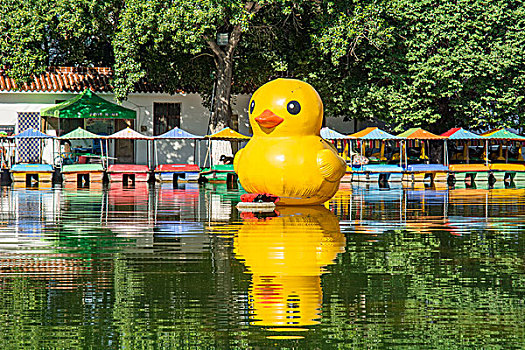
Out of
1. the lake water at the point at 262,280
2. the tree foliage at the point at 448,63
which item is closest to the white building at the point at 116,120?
the tree foliage at the point at 448,63

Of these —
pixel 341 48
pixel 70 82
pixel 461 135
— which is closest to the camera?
pixel 461 135

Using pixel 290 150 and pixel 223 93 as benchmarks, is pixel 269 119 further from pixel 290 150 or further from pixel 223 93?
pixel 223 93

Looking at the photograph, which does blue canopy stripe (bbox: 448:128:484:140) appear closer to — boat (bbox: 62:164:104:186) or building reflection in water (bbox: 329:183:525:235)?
building reflection in water (bbox: 329:183:525:235)

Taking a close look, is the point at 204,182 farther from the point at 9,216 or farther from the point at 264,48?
the point at 9,216

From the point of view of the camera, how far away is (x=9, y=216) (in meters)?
15.5

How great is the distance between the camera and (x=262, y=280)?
27.4 ft

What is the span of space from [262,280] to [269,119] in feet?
27.5

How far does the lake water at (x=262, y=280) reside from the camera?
6.24 meters

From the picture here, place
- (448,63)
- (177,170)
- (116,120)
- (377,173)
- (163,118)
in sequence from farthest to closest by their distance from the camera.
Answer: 1. (163,118)
2. (116,120)
3. (448,63)
4. (377,173)
5. (177,170)

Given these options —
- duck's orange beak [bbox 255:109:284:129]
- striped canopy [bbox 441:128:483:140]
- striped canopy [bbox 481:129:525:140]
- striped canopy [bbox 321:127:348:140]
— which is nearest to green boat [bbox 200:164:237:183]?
striped canopy [bbox 321:127:348:140]

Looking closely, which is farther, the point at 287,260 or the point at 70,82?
the point at 70,82

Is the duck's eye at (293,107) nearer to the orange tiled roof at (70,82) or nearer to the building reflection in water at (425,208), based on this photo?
the building reflection in water at (425,208)

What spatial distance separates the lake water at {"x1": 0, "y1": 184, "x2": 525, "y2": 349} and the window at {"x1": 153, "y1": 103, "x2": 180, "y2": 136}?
21240 millimetres

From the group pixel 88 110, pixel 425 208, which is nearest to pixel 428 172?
pixel 425 208
